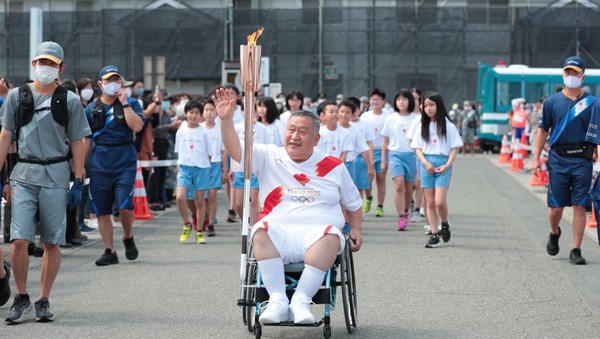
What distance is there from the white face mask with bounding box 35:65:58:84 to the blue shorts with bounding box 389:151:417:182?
7.99 m

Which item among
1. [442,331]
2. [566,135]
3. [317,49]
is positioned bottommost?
[442,331]

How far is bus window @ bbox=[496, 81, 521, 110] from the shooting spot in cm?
Result: 4297

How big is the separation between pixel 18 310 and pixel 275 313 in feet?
7.66

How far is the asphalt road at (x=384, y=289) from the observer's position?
812 cm

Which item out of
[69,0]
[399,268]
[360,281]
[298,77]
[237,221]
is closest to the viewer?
[360,281]

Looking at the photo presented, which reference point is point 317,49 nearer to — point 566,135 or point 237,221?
point 237,221

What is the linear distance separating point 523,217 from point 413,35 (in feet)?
87.9

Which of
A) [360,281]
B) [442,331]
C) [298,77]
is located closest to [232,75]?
[298,77]

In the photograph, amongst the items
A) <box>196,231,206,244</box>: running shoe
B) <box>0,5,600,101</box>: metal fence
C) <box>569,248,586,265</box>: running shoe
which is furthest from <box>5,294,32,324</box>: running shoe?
<box>0,5,600,101</box>: metal fence

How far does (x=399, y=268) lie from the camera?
11531 millimetres

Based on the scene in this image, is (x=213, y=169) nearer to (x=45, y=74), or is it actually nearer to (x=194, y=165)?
(x=194, y=165)

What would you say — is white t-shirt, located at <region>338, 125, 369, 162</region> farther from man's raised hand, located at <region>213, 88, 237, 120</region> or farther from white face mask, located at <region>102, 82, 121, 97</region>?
man's raised hand, located at <region>213, 88, 237, 120</region>

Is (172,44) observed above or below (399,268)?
above

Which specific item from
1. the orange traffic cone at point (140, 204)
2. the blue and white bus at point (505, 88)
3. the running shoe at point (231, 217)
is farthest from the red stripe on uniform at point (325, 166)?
the blue and white bus at point (505, 88)
